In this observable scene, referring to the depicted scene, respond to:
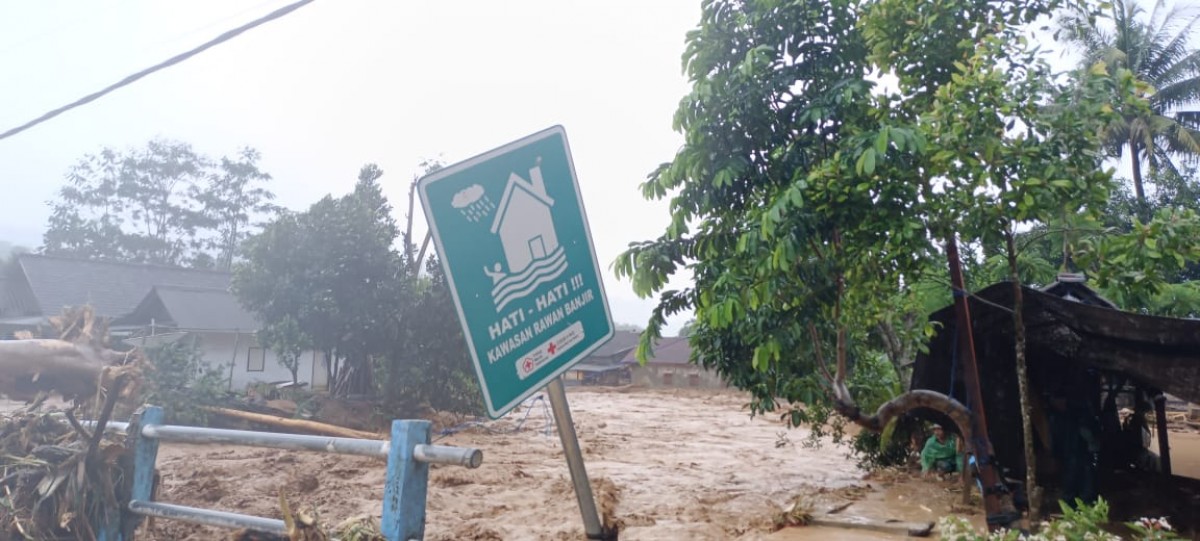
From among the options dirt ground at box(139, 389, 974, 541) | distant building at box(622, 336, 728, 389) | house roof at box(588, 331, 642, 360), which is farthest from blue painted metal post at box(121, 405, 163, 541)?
house roof at box(588, 331, 642, 360)

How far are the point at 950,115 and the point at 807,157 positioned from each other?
155 centimetres

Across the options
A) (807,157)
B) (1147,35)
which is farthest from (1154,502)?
(1147,35)

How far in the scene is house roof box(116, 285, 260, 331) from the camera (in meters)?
24.0

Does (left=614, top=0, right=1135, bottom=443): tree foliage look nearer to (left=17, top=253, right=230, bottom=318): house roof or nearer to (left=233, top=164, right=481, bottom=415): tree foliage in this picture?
(left=233, top=164, right=481, bottom=415): tree foliage

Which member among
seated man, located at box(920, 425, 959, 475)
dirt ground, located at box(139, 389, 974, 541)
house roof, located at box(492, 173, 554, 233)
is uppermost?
house roof, located at box(492, 173, 554, 233)

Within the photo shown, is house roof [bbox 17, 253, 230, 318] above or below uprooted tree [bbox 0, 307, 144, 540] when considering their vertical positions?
above

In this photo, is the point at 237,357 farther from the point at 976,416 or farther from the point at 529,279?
the point at 529,279

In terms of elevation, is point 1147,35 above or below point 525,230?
above

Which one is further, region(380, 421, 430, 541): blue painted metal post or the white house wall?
the white house wall

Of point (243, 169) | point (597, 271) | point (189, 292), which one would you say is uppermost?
point (243, 169)

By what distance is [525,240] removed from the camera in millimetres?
1808

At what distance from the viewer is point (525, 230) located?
182cm

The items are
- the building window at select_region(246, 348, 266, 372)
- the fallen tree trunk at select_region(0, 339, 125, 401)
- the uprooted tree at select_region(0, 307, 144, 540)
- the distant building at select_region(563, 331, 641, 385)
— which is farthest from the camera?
the distant building at select_region(563, 331, 641, 385)

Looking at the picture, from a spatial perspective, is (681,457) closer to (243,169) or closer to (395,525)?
(395,525)
